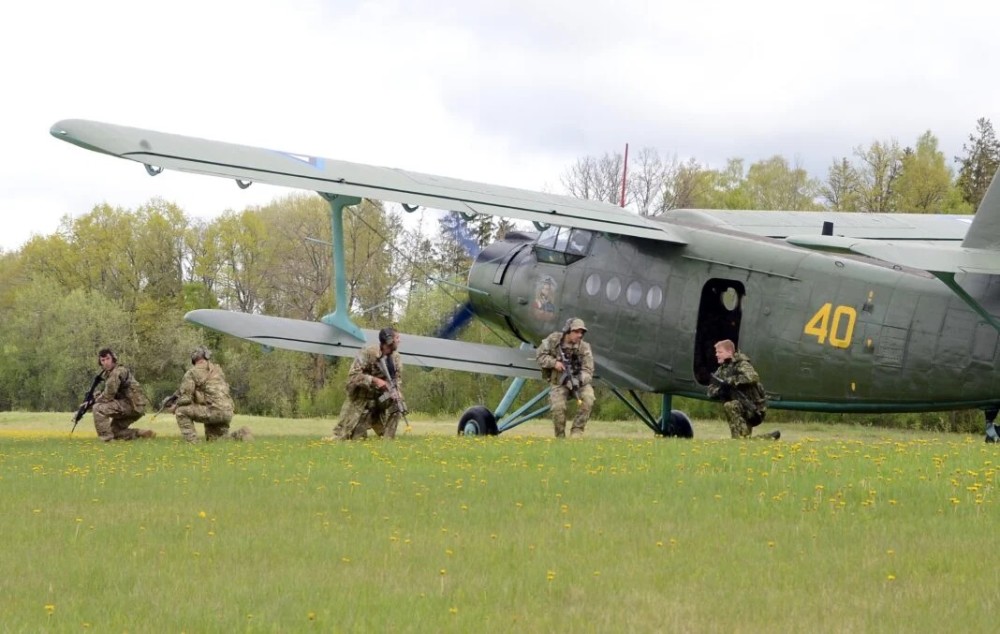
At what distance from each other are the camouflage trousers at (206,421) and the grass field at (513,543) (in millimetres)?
4967

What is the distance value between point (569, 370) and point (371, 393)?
3.13m

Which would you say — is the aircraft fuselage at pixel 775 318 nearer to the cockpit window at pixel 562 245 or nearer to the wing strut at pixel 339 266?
the cockpit window at pixel 562 245

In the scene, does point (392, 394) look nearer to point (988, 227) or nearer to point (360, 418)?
point (360, 418)

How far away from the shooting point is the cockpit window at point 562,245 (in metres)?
21.3

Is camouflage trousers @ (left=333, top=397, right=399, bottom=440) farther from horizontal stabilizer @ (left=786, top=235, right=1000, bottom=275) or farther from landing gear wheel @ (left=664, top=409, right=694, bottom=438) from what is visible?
horizontal stabilizer @ (left=786, top=235, right=1000, bottom=275)

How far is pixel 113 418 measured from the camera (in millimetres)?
19328

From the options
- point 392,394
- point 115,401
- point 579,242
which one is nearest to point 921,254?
point 392,394

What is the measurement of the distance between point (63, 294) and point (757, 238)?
194ft

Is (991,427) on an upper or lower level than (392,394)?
upper

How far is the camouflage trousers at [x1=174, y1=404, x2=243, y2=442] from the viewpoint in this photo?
18781mm

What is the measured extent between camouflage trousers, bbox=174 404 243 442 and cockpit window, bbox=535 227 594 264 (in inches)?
250

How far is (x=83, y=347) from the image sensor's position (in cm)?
6256

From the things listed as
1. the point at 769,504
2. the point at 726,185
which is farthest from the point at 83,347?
the point at 769,504

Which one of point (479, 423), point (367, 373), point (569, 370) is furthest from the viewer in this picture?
point (479, 423)
